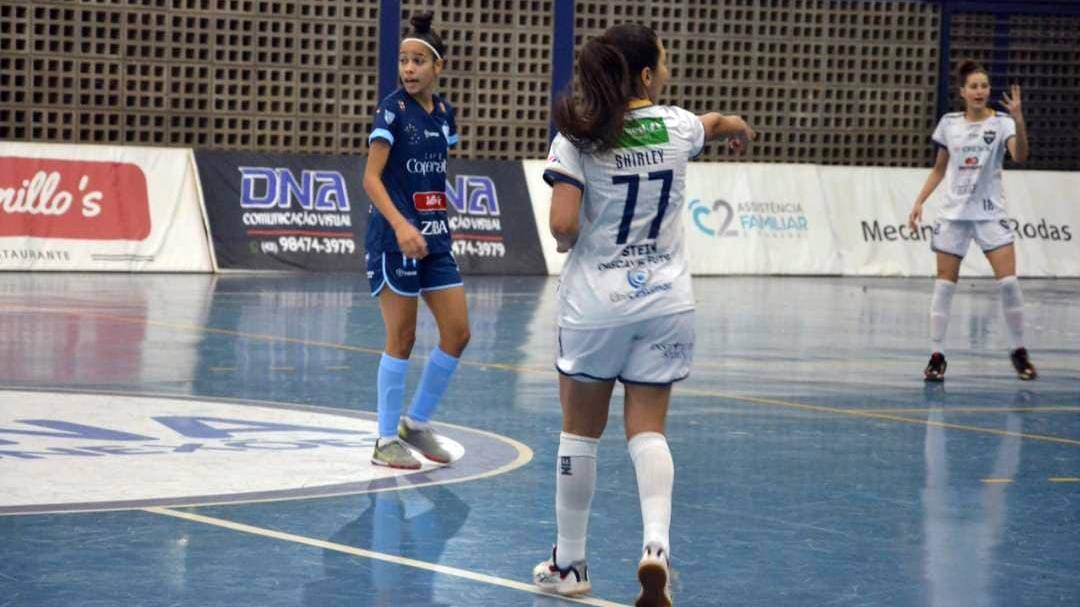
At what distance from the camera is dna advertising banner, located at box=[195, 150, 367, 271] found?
20.4 m

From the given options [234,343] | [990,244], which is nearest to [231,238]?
[234,343]

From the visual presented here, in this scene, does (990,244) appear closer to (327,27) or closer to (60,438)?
Result: (60,438)

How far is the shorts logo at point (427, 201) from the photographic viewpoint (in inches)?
298

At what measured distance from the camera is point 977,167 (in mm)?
11594

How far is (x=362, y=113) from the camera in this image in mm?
22812

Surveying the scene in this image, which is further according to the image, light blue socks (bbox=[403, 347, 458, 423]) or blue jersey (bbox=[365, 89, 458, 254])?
light blue socks (bbox=[403, 347, 458, 423])

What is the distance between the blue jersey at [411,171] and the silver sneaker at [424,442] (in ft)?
2.44

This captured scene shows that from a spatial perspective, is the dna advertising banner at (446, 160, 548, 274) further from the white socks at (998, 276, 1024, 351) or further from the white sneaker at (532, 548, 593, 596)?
the white sneaker at (532, 548, 593, 596)

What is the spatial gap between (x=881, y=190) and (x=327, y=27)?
290 inches

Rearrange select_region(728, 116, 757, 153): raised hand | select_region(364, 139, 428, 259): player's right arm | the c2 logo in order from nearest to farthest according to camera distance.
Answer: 1. select_region(728, 116, 757, 153): raised hand
2. select_region(364, 139, 428, 259): player's right arm
3. the c2 logo

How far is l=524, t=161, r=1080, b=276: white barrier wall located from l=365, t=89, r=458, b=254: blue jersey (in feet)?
46.2

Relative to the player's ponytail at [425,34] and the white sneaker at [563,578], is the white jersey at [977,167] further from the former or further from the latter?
the white sneaker at [563,578]

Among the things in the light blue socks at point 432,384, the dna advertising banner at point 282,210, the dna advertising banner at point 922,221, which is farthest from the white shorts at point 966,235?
the dna advertising banner at point 922,221

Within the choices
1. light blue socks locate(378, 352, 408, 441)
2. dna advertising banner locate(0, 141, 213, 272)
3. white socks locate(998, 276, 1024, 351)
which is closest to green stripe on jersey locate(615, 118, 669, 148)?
light blue socks locate(378, 352, 408, 441)
